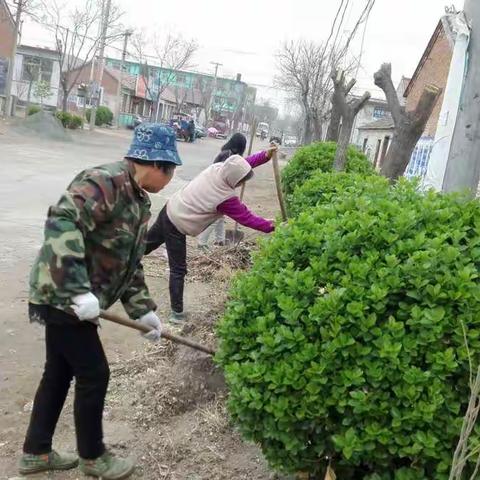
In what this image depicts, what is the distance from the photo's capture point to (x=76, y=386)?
2.98 m

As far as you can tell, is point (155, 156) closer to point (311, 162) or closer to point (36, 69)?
point (311, 162)

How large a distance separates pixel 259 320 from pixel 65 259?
83 cm

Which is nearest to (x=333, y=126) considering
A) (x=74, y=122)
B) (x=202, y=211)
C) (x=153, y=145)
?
(x=202, y=211)

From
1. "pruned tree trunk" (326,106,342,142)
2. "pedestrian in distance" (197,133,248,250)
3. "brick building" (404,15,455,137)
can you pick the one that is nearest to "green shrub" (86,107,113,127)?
"brick building" (404,15,455,137)

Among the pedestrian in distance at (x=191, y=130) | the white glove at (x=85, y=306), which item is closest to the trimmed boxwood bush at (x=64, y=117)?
the pedestrian in distance at (x=191, y=130)

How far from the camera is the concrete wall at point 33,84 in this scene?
159ft

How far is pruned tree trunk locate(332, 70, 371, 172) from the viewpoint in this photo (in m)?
8.93

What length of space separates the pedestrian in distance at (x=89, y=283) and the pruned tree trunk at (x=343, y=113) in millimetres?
6119

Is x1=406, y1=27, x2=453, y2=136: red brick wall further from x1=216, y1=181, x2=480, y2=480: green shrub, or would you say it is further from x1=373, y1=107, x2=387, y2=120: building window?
x1=373, y1=107, x2=387, y2=120: building window

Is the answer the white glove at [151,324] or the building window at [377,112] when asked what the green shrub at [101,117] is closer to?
the building window at [377,112]

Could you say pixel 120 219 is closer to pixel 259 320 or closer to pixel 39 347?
pixel 259 320

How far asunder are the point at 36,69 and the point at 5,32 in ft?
43.9

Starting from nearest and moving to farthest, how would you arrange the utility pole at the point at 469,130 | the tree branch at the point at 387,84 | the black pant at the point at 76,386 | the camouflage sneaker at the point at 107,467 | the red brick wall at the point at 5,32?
the black pant at the point at 76,386 → the camouflage sneaker at the point at 107,467 → the utility pole at the point at 469,130 → the tree branch at the point at 387,84 → the red brick wall at the point at 5,32

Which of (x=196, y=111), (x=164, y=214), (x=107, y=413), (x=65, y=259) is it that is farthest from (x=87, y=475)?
(x=196, y=111)
